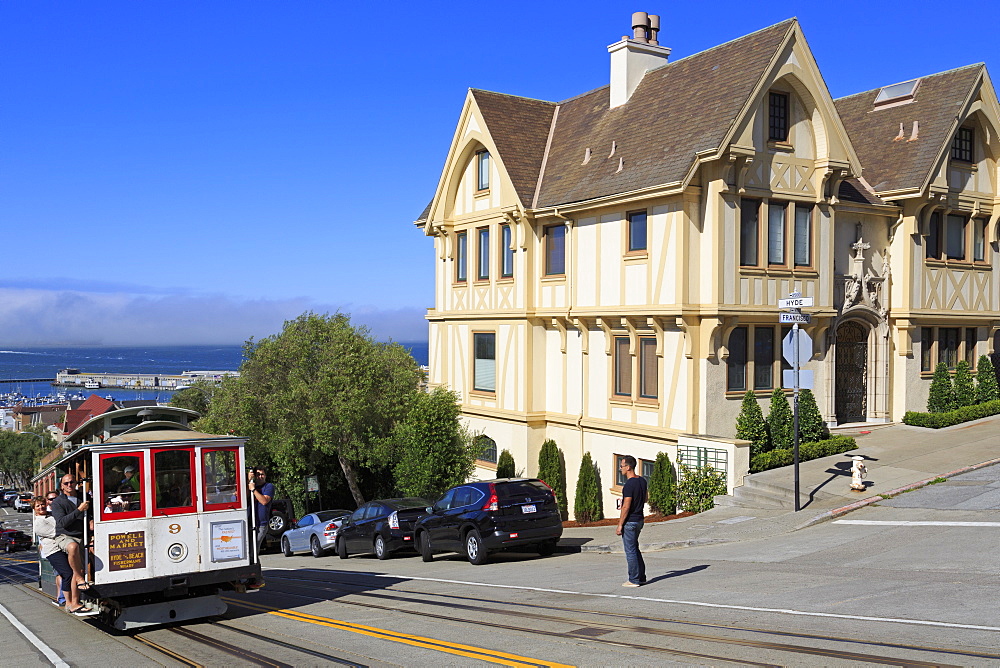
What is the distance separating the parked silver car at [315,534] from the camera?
24.2 m

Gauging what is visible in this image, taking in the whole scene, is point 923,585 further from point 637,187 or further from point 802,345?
point 637,187

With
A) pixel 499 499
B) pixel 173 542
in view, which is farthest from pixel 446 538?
pixel 173 542

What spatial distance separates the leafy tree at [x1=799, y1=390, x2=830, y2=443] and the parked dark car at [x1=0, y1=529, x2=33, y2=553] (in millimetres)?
37631

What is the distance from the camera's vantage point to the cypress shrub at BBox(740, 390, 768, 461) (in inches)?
862

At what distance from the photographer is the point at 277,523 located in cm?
2867

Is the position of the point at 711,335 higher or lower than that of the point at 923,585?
higher

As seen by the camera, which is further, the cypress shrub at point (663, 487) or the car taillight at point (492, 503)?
the cypress shrub at point (663, 487)

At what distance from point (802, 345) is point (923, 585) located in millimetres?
7350

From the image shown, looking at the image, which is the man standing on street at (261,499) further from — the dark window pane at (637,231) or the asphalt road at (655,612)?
the dark window pane at (637,231)

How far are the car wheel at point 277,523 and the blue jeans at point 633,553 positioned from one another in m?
18.2

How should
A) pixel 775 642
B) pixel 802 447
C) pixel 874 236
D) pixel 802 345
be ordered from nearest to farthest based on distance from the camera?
pixel 775 642 < pixel 802 345 < pixel 802 447 < pixel 874 236

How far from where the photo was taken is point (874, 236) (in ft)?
86.7

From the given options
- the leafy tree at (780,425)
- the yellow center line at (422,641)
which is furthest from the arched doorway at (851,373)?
the yellow center line at (422,641)

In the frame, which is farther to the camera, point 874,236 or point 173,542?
point 874,236
